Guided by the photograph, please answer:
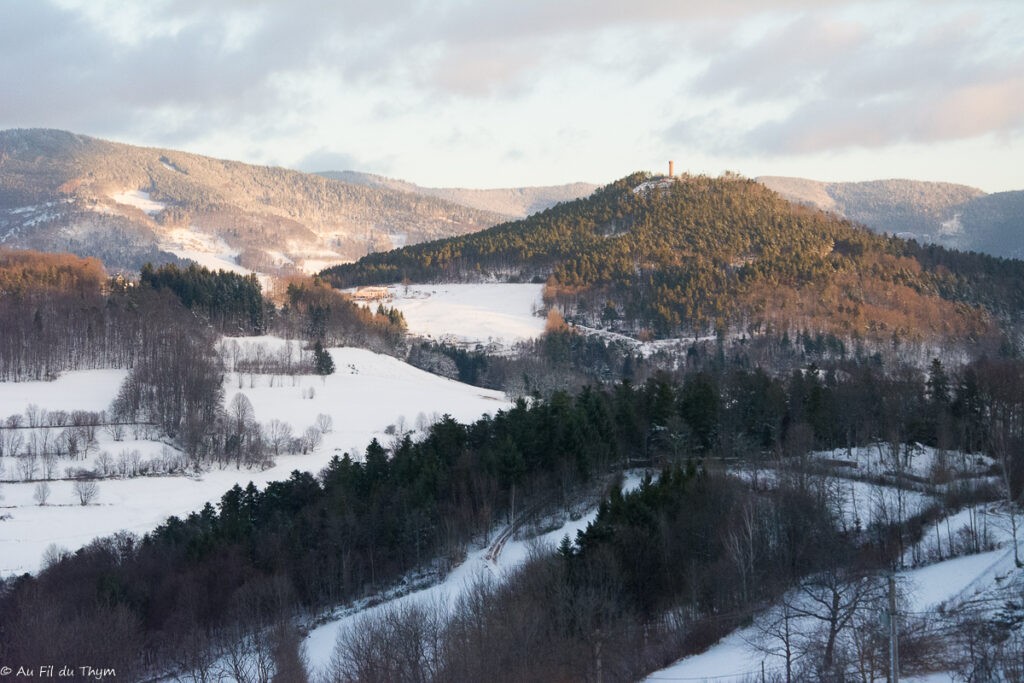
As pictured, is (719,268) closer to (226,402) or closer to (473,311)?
(473,311)

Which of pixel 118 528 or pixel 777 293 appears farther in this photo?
pixel 777 293

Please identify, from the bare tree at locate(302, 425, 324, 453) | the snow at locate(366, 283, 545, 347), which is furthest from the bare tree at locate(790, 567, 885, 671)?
the snow at locate(366, 283, 545, 347)

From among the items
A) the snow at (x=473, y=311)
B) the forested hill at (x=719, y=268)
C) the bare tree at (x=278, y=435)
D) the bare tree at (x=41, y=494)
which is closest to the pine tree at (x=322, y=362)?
the bare tree at (x=278, y=435)

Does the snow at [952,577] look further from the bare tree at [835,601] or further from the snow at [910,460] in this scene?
the snow at [910,460]

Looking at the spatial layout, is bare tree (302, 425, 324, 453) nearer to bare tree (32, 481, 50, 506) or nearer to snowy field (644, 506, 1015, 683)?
bare tree (32, 481, 50, 506)

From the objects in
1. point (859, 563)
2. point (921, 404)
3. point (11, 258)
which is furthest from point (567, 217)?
point (859, 563)

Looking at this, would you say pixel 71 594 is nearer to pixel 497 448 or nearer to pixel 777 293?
pixel 497 448

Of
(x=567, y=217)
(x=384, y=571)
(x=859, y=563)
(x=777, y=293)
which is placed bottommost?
(x=384, y=571)
